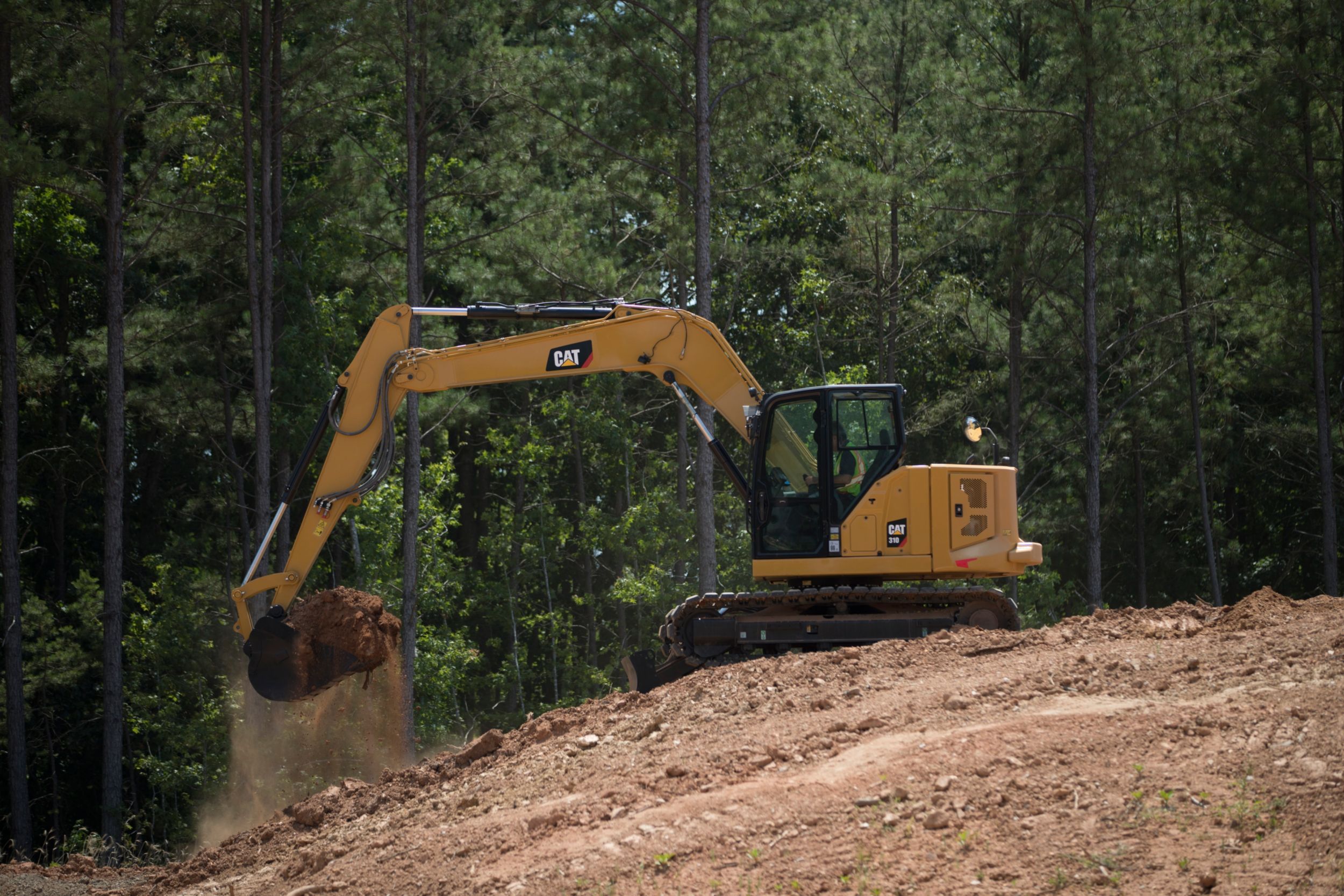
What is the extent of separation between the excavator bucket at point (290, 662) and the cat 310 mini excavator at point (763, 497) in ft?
0.05

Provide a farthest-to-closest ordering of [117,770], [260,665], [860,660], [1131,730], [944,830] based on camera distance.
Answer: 1. [117,770]
2. [260,665]
3. [860,660]
4. [1131,730]
5. [944,830]

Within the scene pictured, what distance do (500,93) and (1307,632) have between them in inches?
683

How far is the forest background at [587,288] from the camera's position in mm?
21719

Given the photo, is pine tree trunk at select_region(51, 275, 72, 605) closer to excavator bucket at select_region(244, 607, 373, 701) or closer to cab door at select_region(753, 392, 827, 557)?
excavator bucket at select_region(244, 607, 373, 701)

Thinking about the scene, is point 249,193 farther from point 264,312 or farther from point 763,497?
point 763,497

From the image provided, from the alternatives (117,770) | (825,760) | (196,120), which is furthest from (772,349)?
(825,760)

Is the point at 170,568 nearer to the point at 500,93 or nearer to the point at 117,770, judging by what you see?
the point at 117,770

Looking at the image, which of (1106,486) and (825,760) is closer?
(825,760)

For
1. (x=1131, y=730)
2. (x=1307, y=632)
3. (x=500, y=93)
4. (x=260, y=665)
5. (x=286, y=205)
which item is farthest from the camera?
(x=286, y=205)

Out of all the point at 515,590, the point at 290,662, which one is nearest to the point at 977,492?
the point at 290,662

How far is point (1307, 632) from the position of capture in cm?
930

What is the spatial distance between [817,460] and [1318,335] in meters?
16.9

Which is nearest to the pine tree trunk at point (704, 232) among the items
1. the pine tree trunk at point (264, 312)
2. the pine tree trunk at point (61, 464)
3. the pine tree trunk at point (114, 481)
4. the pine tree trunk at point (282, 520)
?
the pine tree trunk at point (264, 312)

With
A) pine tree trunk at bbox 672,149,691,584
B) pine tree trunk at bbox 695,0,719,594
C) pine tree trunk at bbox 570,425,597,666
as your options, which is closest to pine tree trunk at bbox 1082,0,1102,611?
pine tree trunk at bbox 695,0,719,594
